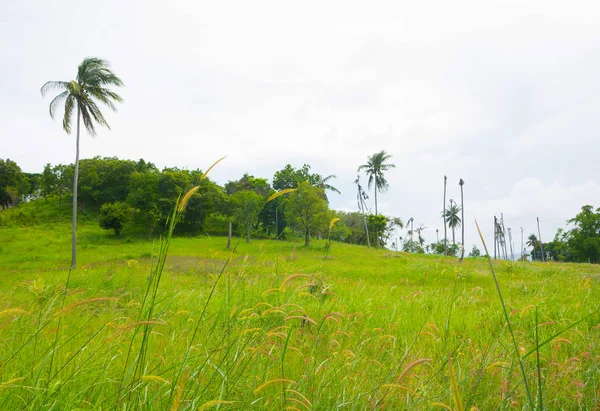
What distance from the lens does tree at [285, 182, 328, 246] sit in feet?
127

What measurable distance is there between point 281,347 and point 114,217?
4153cm

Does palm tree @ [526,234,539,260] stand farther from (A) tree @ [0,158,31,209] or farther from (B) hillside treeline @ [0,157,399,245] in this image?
(A) tree @ [0,158,31,209]

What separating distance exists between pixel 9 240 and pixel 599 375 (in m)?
44.6

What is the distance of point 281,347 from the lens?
231 cm

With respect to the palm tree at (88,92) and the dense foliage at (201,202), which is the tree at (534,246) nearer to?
the dense foliage at (201,202)

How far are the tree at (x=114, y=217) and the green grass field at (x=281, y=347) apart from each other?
34162 millimetres

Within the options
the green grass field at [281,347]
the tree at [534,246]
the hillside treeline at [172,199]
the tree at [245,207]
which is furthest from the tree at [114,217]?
the tree at [534,246]

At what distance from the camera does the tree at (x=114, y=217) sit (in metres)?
38.4

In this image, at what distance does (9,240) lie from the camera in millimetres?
34156

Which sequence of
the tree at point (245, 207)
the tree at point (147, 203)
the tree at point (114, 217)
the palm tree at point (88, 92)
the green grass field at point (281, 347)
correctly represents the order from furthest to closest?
the tree at point (147, 203)
the tree at point (114, 217)
the tree at point (245, 207)
the palm tree at point (88, 92)
the green grass field at point (281, 347)

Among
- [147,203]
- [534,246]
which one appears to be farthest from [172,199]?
[534,246]

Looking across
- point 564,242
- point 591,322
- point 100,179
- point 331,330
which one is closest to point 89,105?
point 331,330

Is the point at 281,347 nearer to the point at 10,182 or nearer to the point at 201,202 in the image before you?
the point at 201,202

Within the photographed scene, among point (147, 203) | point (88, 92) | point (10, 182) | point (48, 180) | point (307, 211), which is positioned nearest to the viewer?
point (88, 92)
